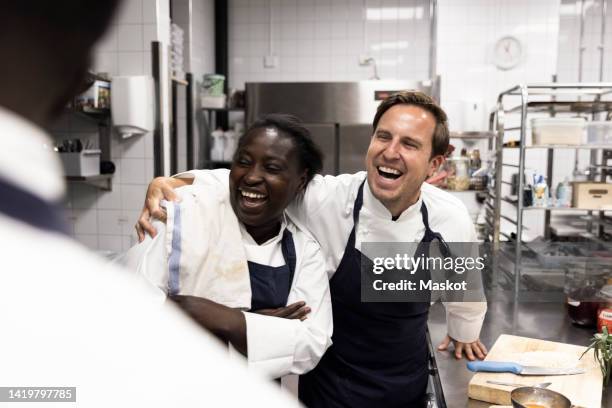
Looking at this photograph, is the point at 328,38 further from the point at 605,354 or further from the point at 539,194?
the point at 605,354

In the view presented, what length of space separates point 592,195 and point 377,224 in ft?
6.65

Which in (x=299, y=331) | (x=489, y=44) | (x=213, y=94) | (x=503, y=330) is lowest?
(x=503, y=330)

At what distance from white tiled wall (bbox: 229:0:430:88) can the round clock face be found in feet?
2.19

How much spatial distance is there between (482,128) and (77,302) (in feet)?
13.7

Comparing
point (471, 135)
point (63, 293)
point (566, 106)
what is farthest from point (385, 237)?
point (566, 106)

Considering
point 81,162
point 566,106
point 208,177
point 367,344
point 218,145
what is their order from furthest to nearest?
point 218,145
point 566,106
point 81,162
point 367,344
point 208,177

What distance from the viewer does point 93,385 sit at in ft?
0.58

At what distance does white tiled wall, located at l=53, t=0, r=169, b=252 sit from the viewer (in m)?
3.10

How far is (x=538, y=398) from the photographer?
1112mm

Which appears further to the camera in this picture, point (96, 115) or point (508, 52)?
point (508, 52)

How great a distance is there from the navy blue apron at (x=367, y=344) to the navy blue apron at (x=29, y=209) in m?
1.45

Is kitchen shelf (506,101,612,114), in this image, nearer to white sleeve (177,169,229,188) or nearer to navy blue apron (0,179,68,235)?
white sleeve (177,169,229,188)

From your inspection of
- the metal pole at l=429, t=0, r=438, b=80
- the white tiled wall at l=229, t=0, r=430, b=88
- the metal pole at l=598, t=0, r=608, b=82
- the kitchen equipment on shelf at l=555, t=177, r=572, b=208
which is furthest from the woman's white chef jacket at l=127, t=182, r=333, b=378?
the metal pole at l=598, t=0, r=608, b=82

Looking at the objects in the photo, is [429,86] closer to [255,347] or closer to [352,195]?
[352,195]
